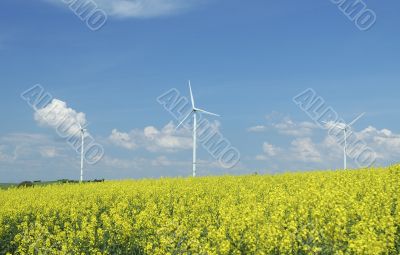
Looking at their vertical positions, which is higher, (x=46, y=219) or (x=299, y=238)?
(x=46, y=219)

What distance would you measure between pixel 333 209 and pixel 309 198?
7.91 feet

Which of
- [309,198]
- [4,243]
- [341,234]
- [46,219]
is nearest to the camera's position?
[341,234]

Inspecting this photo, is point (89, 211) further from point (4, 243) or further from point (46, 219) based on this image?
point (4, 243)

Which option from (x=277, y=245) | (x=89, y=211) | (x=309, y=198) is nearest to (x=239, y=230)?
(x=277, y=245)

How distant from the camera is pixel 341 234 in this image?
12.4 meters

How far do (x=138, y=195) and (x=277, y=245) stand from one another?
15.1 metres

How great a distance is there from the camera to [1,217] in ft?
70.7

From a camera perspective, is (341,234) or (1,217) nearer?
(341,234)

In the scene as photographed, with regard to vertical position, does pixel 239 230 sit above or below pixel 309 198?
below

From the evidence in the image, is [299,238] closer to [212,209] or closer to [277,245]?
[277,245]

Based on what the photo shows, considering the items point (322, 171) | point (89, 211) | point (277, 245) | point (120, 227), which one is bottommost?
point (277, 245)

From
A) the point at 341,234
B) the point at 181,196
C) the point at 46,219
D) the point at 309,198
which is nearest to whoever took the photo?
the point at 341,234

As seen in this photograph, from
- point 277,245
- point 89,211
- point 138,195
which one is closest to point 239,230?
point 277,245

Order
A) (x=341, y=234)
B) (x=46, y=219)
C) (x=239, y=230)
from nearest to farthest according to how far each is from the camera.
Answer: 1. (x=341, y=234)
2. (x=239, y=230)
3. (x=46, y=219)
